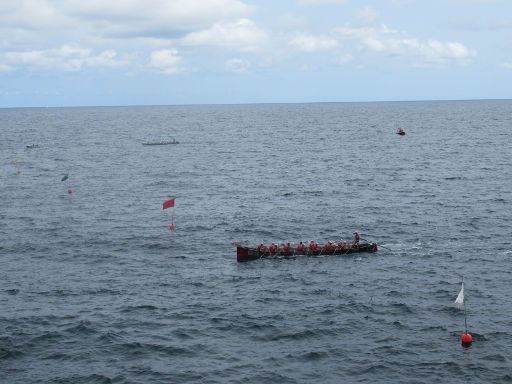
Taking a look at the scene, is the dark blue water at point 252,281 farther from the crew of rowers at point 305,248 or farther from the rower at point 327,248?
the rower at point 327,248

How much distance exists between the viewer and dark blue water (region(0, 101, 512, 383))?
37.9 metres

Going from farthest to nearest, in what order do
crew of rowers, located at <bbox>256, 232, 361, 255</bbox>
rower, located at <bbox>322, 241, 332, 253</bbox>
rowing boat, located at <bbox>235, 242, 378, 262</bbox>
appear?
rower, located at <bbox>322, 241, 332, 253</bbox> → crew of rowers, located at <bbox>256, 232, 361, 255</bbox> → rowing boat, located at <bbox>235, 242, 378, 262</bbox>

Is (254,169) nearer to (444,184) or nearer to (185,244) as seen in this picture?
(444,184)

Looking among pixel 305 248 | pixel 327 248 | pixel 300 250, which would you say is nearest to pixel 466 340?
pixel 327 248

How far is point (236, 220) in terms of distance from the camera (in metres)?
74.7

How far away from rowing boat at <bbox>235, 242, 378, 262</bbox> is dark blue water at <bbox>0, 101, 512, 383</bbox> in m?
1.03

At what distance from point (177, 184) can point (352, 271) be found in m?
51.4

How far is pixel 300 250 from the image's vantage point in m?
59.1

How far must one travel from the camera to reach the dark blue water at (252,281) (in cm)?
3791

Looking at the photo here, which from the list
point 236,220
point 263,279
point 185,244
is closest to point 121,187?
point 236,220

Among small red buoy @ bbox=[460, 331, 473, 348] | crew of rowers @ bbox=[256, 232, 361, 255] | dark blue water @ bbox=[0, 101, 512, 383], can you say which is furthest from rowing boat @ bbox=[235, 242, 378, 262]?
small red buoy @ bbox=[460, 331, 473, 348]

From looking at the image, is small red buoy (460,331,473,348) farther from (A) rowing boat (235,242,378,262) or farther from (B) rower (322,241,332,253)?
(B) rower (322,241,332,253)

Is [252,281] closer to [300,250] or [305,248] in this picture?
[300,250]

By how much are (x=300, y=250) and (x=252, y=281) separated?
26.5 feet
